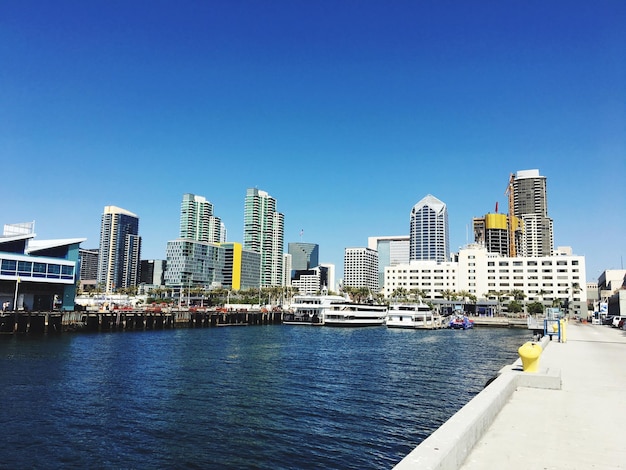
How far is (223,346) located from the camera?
70.5 m

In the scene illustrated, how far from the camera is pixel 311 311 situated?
157500 millimetres

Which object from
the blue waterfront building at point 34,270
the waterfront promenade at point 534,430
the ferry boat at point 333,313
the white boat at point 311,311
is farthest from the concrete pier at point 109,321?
the waterfront promenade at point 534,430

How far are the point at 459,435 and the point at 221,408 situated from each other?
2225 cm

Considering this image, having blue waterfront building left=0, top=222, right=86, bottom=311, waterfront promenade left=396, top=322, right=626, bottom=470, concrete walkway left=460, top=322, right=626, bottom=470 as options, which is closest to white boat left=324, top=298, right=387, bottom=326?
blue waterfront building left=0, top=222, right=86, bottom=311

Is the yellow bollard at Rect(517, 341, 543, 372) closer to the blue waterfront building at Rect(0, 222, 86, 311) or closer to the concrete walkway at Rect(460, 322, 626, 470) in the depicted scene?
the concrete walkway at Rect(460, 322, 626, 470)

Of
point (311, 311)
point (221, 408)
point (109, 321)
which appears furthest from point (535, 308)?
point (221, 408)

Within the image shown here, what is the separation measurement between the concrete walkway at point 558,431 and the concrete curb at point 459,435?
219 mm

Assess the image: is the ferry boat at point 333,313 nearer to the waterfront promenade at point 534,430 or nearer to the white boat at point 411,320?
the white boat at point 411,320

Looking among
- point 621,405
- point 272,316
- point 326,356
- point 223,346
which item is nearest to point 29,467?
point 621,405

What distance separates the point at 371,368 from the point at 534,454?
39.1m

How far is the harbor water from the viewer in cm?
2130

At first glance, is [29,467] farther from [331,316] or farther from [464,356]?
[331,316]

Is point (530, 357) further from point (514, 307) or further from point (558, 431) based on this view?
point (514, 307)

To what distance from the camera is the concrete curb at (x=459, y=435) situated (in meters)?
8.59
